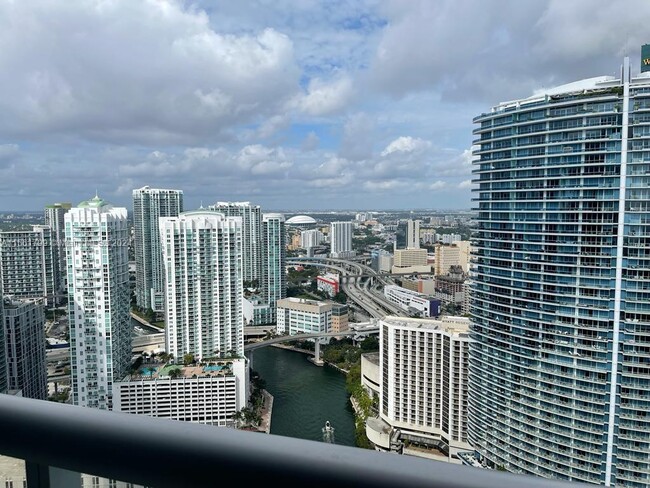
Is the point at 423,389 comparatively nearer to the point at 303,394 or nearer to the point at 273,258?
the point at 303,394

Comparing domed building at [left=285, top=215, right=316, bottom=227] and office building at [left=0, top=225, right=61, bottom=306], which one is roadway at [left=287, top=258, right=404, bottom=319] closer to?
office building at [left=0, top=225, right=61, bottom=306]

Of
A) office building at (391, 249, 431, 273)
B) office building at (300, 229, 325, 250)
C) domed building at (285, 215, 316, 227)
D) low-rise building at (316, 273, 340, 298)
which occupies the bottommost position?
low-rise building at (316, 273, 340, 298)

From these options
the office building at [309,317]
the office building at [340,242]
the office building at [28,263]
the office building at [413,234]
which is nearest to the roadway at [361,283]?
the office building at [309,317]

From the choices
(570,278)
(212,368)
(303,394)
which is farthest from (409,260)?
(570,278)

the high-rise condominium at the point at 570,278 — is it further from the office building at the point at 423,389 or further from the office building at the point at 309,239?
the office building at the point at 309,239

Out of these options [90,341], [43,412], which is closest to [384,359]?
[90,341]

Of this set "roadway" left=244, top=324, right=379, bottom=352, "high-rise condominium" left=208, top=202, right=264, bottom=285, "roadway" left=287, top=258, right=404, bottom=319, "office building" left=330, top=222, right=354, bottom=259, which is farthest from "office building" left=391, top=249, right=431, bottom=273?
"roadway" left=244, top=324, right=379, bottom=352

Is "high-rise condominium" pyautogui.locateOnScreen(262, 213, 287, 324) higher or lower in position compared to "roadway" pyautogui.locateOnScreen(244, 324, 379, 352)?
higher

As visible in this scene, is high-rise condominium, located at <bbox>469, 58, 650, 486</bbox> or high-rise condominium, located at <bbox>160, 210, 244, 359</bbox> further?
high-rise condominium, located at <bbox>160, 210, 244, 359</bbox>
